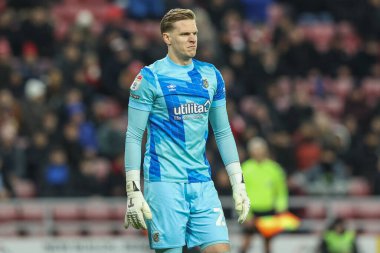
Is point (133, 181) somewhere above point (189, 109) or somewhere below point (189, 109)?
below

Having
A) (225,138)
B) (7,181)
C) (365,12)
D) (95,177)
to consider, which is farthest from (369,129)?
(225,138)

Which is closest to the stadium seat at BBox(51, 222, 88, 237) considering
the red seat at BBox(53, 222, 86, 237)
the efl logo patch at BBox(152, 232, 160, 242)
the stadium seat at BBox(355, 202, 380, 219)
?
the red seat at BBox(53, 222, 86, 237)

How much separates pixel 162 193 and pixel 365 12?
1414 centimetres

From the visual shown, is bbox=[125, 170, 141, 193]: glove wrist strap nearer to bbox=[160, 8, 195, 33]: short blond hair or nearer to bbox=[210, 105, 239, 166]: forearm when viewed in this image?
bbox=[210, 105, 239, 166]: forearm

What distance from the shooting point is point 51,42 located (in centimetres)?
1888

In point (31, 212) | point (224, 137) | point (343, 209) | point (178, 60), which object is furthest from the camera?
point (343, 209)

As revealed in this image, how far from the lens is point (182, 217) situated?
7.49 metres

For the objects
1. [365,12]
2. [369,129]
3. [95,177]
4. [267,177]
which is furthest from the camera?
[365,12]

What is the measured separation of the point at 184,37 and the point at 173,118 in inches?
22.3

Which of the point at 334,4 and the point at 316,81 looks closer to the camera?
the point at 316,81

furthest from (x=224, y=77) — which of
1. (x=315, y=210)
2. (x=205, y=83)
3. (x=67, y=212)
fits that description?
(x=205, y=83)

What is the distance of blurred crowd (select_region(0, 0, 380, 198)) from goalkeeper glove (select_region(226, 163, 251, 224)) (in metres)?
8.72

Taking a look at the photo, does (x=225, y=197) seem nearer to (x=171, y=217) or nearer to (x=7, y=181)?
(x=7, y=181)

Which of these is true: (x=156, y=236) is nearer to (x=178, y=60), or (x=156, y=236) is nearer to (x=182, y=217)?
(x=182, y=217)
